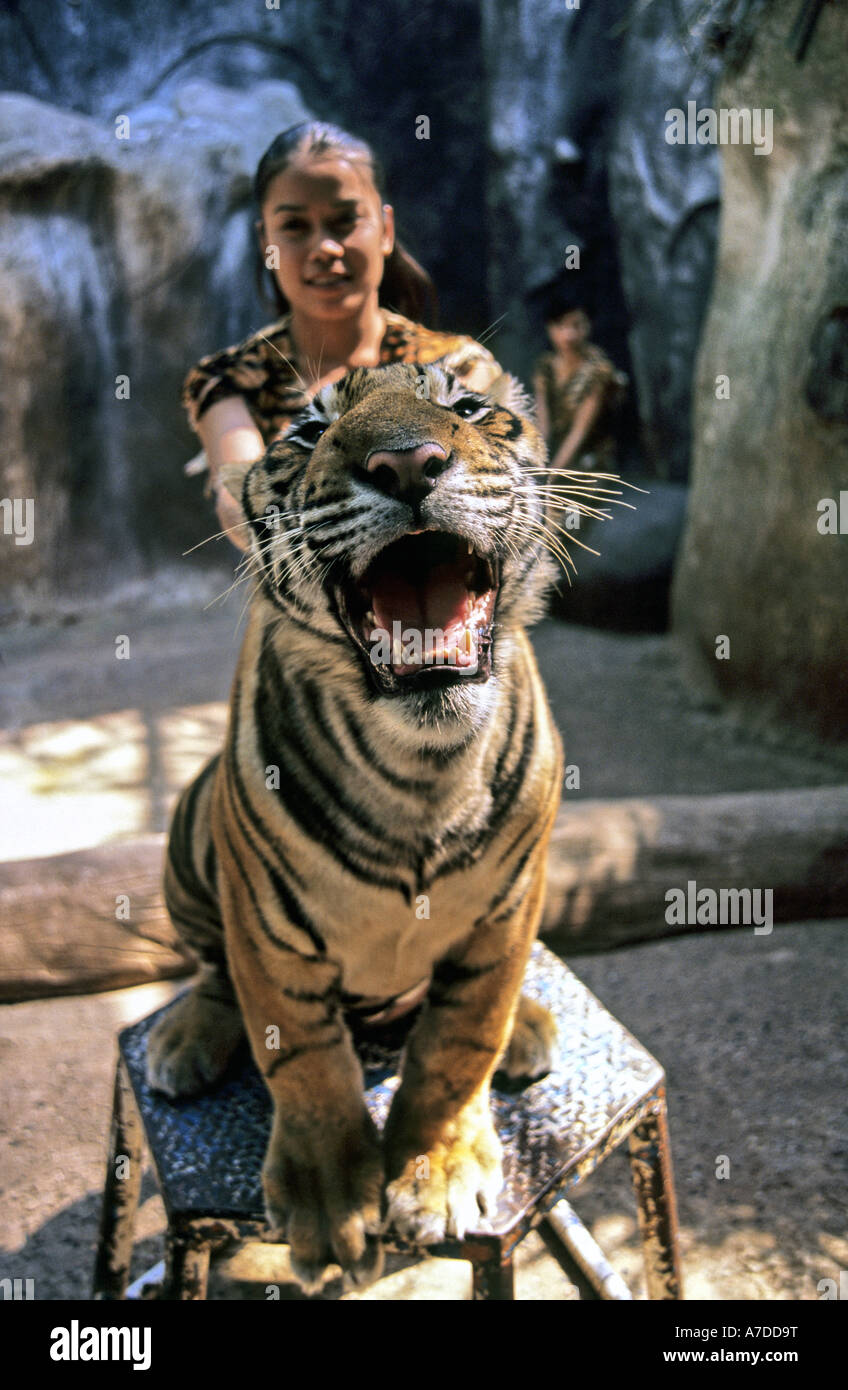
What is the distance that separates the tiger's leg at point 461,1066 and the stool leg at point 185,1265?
260mm

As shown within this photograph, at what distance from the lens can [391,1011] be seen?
1.57m

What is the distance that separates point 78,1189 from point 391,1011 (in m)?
0.93

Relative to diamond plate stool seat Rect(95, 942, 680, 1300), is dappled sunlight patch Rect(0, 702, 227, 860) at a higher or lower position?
A: lower

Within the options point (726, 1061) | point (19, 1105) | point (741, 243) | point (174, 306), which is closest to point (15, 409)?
point (174, 306)

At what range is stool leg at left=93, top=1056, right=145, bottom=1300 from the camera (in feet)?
5.46

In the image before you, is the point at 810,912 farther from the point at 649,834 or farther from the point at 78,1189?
the point at 78,1189

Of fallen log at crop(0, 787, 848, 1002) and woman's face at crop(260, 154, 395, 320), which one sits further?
fallen log at crop(0, 787, 848, 1002)

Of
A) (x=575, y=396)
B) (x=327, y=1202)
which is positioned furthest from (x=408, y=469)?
(x=575, y=396)

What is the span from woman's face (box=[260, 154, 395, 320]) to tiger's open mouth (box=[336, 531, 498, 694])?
0.46 metres

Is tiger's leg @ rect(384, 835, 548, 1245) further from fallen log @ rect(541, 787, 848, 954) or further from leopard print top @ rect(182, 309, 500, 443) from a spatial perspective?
fallen log @ rect(541, 787, 848, 954)

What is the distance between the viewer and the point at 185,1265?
139 centimetres

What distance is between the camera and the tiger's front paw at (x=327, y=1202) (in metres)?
1.26

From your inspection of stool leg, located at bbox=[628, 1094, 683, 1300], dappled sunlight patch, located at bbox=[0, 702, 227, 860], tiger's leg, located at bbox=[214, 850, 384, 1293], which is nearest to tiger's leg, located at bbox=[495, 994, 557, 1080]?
stool leg, located at bbox=[628, 1094, 683, 1300]

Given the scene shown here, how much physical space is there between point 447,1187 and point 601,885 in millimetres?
1517
